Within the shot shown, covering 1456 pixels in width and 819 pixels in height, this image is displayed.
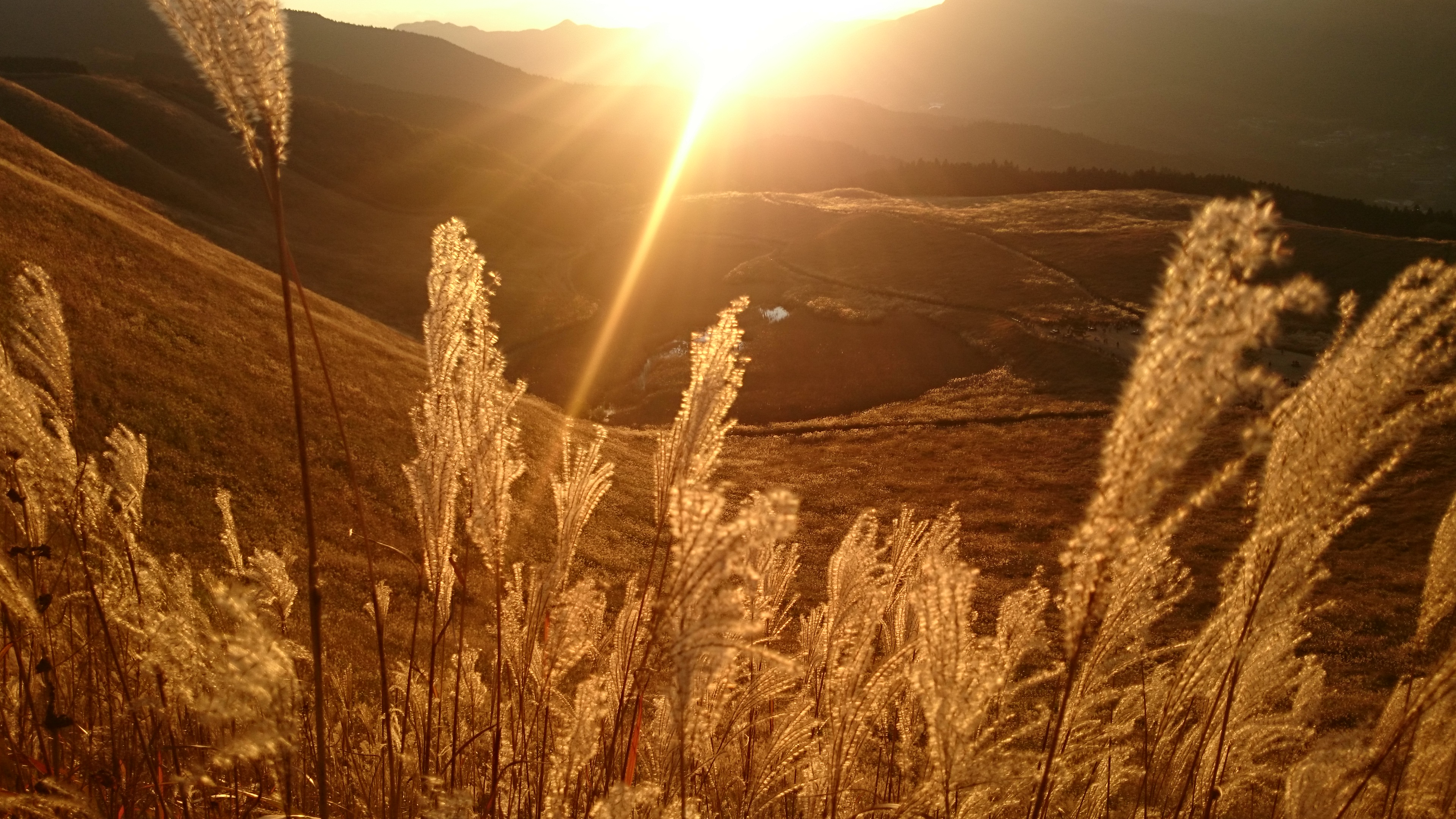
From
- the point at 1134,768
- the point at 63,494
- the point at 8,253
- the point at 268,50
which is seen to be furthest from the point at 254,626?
the point at 8,253

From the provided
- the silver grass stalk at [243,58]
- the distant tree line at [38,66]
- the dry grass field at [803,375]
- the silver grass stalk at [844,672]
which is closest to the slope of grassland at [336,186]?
the dry grass field at [803,375]

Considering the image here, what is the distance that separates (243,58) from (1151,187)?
79.5m

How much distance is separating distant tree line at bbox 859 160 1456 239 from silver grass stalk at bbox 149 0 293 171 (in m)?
53.5

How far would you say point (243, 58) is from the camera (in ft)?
3.96

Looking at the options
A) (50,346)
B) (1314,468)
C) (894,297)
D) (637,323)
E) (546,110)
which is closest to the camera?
(1314,468)

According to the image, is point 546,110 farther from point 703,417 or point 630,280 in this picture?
point 703,417

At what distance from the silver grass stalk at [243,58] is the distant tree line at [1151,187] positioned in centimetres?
5355

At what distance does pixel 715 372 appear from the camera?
185 cm

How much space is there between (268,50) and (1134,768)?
11.9 ft

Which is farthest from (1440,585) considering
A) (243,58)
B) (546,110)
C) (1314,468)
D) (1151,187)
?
(546,110)

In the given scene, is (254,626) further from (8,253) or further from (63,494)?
(8,253)

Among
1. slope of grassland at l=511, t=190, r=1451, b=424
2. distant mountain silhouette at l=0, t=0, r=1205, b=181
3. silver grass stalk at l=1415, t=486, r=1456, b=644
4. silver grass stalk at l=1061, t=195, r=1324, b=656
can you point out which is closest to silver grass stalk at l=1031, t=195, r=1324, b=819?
silver grass stalk at l=1061, t=195, r=1324, b=656

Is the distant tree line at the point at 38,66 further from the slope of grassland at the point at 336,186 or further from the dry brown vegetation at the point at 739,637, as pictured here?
the dry brown vegetation at the point at 739,637

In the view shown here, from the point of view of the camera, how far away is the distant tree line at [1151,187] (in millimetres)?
50219
